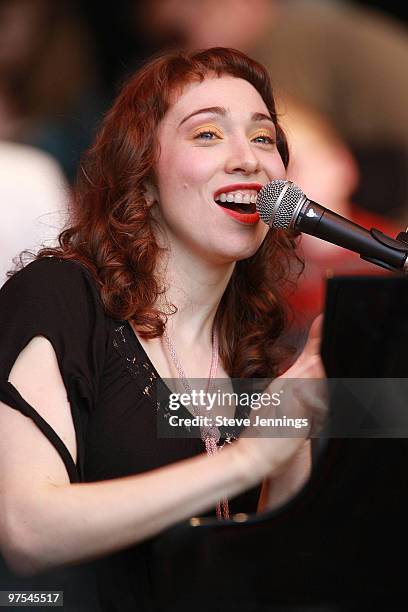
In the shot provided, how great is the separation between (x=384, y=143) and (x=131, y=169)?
1.46 metres

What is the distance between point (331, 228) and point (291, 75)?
1794 millimetres

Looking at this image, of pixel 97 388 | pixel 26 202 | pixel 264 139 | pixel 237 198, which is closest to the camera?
pixel 97 388

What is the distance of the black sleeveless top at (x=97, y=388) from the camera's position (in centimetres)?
147

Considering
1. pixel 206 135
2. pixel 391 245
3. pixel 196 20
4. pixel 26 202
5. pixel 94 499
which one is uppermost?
pixel 196 20

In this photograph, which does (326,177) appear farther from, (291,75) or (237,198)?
(237,198)

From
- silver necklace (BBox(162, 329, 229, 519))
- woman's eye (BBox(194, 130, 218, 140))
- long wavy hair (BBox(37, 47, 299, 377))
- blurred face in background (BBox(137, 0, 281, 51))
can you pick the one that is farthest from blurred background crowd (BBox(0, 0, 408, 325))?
woman's eye (BBox(194, 130, 218, 140))

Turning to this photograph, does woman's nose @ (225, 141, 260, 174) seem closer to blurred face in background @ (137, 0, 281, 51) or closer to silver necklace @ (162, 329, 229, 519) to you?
silver necklace @ (162, 329, 229, 519)

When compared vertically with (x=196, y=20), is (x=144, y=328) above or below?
below

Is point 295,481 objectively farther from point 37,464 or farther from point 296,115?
point 296,115

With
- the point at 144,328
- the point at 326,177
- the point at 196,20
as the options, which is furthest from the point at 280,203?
the point at 196,20

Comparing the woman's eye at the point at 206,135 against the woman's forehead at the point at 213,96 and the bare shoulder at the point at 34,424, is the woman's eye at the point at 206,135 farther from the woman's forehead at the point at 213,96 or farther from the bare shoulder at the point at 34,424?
the bare shoulder at the point at 34,424

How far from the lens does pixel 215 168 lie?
1.65m

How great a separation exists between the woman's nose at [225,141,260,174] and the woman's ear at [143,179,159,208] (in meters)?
0.17

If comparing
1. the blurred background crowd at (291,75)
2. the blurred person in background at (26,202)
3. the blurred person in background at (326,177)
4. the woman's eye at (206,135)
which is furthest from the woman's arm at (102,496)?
the blurred person in background at (326,177)
